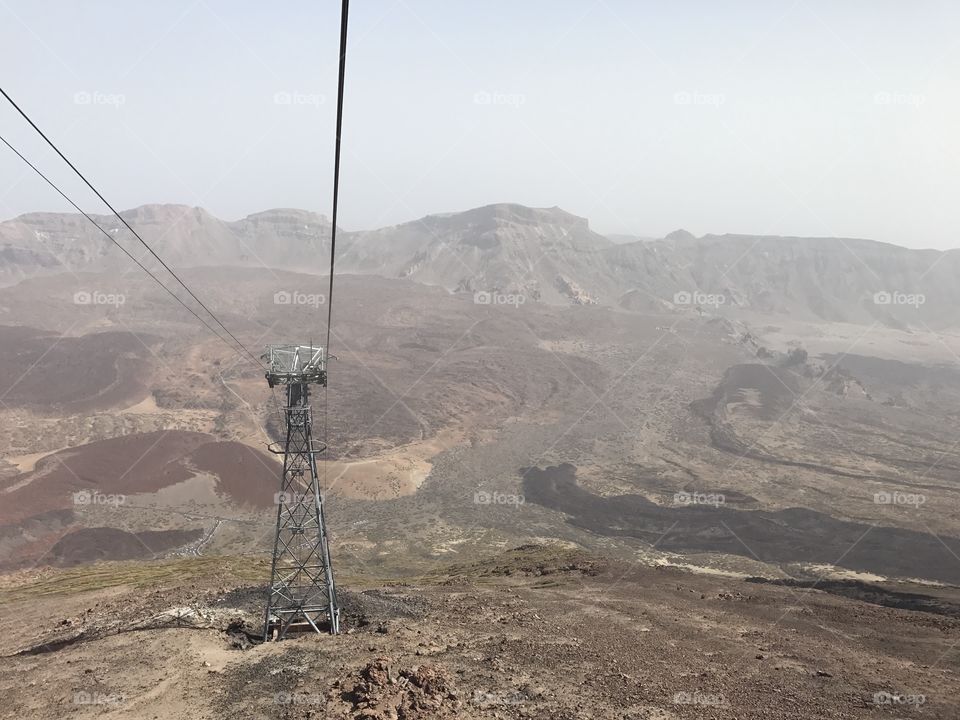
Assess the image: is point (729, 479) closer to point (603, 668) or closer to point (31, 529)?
point (603, 668)

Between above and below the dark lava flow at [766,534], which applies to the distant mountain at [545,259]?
above

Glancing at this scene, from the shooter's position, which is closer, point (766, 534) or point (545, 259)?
point (766, 534)

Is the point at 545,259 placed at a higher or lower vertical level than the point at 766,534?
higher

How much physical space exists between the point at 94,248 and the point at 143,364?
278 feet

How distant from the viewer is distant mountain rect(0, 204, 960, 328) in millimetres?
135375

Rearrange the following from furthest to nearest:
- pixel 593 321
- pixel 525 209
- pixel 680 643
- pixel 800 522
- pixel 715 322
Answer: pixel 525 209
pixel 715 322
pixel 593 321
pixel 800 522
pixel 680 643

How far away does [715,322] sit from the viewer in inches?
4579

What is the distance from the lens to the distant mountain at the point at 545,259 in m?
135

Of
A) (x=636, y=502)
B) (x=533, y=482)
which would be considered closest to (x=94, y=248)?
(x=533, y=482)

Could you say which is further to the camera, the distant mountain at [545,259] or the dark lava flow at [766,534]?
the distant mountain at [545,259]

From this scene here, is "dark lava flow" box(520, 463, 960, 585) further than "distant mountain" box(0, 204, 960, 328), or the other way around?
"distant mountain" box(0, 204, 960, 328)

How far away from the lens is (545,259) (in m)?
146

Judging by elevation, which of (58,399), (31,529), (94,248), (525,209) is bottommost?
(31,529)

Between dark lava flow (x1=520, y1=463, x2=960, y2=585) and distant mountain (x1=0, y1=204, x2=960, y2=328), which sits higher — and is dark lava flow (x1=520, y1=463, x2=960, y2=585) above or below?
below
